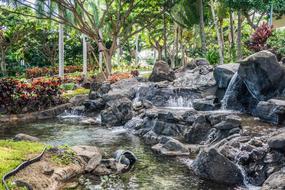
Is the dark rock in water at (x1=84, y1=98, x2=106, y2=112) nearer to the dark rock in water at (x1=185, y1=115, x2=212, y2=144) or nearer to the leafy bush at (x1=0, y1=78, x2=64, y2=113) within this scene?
the leafy bush at (x1=0, y1=78, x2=64, y2=113)

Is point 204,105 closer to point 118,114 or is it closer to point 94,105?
point 118,114

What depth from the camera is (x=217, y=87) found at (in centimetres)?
2108

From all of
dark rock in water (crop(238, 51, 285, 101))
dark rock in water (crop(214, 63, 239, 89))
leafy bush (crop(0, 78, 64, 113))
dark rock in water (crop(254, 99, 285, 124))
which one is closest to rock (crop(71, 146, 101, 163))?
dark rock in water (crop(254, 99, 285, 124))

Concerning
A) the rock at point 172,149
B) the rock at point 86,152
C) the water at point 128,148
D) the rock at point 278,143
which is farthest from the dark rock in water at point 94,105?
the rock at point 278,143

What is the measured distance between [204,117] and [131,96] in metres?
10.4

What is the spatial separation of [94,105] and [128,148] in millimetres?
8833

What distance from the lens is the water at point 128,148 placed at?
9211 mm

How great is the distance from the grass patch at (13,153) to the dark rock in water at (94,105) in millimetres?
10558

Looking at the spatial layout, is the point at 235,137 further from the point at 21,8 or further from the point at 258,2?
the point at 21,8

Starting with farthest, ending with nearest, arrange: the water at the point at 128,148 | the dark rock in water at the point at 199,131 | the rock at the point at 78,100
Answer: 1. the rock at the point at 78,100
2. the dark rock in water at the point at 199,131
3. the water at the point at 128,148

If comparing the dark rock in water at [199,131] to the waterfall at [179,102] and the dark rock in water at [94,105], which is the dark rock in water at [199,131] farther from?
the dark rock in water at [94,105]

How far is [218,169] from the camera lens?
942 centimetres

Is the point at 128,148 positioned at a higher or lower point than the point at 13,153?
lower

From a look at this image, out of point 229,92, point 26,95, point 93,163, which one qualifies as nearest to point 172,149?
point 93,163
